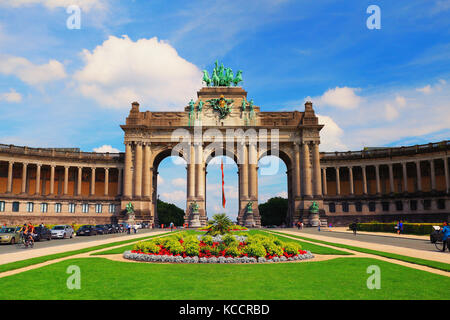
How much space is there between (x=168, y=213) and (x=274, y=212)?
129ft

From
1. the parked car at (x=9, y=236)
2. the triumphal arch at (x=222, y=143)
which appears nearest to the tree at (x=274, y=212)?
the triumphal arch at (x=222, y=143)

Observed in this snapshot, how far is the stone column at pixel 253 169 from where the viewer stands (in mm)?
77812

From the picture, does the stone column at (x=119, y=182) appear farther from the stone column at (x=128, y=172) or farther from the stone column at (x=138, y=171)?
the stone column at (x=138, y=171)

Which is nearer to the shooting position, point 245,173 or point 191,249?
point 191,249

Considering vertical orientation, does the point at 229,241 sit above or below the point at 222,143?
below

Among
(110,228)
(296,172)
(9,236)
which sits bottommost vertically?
(110,228)

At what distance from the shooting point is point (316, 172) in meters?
78.3

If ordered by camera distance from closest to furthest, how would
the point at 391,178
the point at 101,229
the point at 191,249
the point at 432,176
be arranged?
the point at 191,249 → the point at 101,229 → the point at 432,176 → the point at 391,178

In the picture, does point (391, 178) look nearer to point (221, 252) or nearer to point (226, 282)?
point (221, 252)

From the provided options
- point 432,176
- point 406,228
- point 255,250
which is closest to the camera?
point 255,250

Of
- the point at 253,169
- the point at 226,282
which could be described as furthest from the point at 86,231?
the point at 226,282

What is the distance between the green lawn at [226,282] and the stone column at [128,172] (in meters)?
61.5

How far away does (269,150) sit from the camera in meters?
81.9

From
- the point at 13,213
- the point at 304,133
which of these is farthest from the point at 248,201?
the point at 13,213
